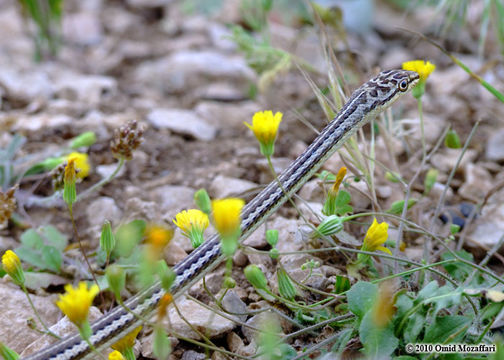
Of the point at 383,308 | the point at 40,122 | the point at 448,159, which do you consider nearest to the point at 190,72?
the point at 40,122

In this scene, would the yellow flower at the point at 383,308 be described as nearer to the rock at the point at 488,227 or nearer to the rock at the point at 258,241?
the rock at the point at 258,241

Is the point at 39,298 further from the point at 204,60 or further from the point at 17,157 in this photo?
the point at 204,60

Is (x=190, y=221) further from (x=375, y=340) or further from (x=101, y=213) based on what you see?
(x=101, y=213)

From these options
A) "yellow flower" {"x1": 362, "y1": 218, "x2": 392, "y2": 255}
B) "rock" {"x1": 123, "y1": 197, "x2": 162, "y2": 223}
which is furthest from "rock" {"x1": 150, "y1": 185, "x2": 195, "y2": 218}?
"yellow flower" {"x1": 362, "y1": 218, "x2": 392, "y2": 255}

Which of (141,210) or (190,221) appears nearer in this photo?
(190,221)

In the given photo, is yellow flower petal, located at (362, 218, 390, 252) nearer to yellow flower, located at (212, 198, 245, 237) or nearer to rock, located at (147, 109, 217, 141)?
yellow flower, located at (212, 198, 245, 237)
